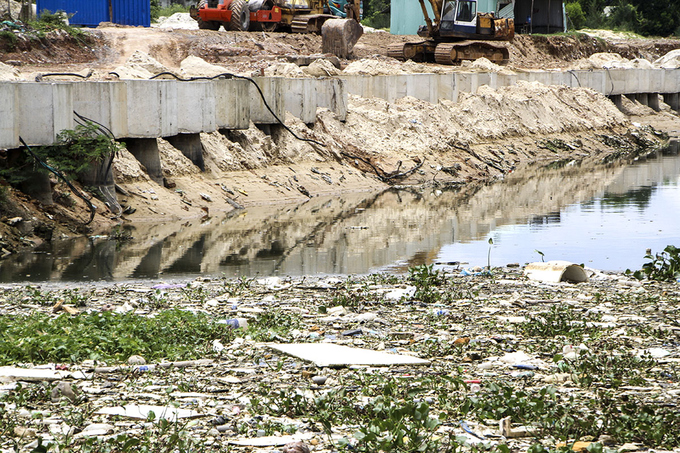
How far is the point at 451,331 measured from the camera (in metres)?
6.96

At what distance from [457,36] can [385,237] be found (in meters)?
23.2

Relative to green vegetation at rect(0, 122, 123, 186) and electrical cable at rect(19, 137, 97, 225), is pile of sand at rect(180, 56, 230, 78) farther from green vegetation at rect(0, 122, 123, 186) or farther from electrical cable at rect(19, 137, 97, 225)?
electrical cable at rect(19, 137, 97, 225)

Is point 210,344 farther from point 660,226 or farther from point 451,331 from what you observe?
point 660,226

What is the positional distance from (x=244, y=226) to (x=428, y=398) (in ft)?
32.0

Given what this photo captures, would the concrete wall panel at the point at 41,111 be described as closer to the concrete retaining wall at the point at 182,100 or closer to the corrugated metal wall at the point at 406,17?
the concrete retaining wall at the point at 182,100

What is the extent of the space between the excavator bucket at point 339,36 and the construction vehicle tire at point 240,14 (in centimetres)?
442

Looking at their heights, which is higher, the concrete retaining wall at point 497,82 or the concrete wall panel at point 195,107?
the concrete retaining wall at point 497,82

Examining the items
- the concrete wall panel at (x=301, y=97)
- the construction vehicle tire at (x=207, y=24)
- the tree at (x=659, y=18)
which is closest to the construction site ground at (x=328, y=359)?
the concrete wall panel at (x=301, y=97)

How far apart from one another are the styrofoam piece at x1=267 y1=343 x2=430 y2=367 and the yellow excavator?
97.4 feet

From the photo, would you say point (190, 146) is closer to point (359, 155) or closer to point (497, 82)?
point (359, 155)

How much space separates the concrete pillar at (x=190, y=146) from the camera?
54.3 feet

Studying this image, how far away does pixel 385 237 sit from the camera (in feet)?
45.6

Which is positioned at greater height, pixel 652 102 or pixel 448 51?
pixel 448 51

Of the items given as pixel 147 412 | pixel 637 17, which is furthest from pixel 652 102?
pixel 147 412
